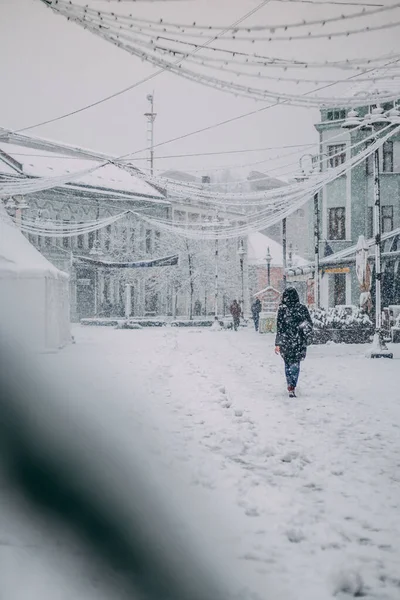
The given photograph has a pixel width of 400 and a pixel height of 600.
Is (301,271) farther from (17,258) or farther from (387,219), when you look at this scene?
(17,258)

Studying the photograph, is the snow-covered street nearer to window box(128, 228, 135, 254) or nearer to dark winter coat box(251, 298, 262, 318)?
dark winter coat box(251, 298, 262, 318)

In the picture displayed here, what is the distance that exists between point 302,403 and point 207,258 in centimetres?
3531

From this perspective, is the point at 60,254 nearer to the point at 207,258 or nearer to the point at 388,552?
the point at 207,258

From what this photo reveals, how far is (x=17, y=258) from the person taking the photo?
14469 millimetres

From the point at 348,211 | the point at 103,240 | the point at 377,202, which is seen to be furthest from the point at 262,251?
the point at 377,202

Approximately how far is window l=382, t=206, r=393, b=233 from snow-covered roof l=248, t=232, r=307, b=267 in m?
26.7

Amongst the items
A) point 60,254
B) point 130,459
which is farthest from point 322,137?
point 130,459

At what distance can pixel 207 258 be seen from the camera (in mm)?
43438

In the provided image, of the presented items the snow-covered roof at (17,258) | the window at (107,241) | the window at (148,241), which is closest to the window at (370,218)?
the snow-covered roof at (17,258)

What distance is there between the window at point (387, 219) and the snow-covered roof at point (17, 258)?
1720cm

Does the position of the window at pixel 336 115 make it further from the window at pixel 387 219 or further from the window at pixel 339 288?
the window at pixel 339 288

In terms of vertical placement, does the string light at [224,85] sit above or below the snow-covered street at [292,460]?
above

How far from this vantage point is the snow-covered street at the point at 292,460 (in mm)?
3314

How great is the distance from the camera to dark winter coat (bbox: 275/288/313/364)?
8.82 meters
